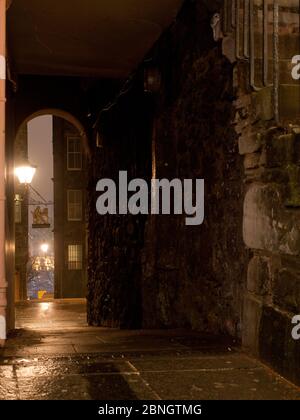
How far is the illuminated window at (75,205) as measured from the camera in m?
27.4

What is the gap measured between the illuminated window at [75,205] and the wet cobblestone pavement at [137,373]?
74.7 ft

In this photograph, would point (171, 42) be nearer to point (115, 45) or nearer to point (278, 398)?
point (115, 45)

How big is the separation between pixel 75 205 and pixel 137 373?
24.4 meters

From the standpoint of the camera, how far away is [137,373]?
345cm

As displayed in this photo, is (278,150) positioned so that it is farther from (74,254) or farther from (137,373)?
(74,254)

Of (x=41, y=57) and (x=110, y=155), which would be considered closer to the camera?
(x=41, y=57)

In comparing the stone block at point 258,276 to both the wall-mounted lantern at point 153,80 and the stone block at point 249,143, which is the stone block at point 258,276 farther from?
the wall-mounted lantern at point 153,80

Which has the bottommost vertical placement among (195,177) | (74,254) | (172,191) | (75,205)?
(74,254)

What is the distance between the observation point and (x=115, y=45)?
7785 mm

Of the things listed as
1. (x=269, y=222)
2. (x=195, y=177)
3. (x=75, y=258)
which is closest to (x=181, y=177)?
(x=195, y=177)

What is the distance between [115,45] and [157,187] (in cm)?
204

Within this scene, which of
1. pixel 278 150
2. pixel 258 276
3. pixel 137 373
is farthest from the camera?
pixel 258 276

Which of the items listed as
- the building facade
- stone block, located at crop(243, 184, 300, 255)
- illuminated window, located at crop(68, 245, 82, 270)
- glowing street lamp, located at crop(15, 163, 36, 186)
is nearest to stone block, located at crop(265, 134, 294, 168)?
stone block, located at crop(243, 184, 300, 255)
